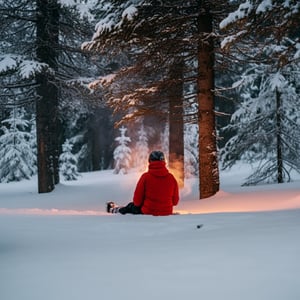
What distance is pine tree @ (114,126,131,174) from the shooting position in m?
34.6

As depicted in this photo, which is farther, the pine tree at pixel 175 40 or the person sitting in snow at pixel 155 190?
the pine tree at pixel 175 40

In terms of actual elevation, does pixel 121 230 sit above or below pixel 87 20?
below

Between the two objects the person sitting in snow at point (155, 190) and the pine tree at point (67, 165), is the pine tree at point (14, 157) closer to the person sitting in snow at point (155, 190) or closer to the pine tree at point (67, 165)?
the pine tree at point (67, 165)

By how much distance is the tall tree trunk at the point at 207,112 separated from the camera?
10.4 m

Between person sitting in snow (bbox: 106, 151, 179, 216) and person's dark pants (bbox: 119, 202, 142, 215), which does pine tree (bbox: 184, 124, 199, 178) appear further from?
person sitting in snow (bbox: 106, 151, 179, 216)

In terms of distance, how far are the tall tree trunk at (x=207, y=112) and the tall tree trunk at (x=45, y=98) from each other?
6.89m

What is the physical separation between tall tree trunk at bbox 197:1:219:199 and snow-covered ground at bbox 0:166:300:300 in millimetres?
4238

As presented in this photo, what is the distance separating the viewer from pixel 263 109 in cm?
1502

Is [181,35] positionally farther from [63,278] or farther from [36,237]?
[63,278]

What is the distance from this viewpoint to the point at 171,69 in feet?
38.5

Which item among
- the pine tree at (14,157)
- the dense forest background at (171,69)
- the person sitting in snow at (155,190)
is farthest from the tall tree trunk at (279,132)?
the pine tree at (14,157)

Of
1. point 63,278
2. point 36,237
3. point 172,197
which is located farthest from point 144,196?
point 63,278

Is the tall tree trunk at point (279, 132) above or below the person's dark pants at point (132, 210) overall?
above

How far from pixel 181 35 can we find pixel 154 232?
6.92m
